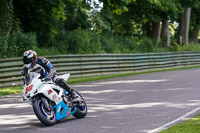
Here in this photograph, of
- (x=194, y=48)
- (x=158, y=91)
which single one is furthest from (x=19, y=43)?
(x=194, y=48)

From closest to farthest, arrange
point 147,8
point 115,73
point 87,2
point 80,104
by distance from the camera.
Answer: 1. point 80,104
2. point 115,73
3. point 87,2
4. point 147,8

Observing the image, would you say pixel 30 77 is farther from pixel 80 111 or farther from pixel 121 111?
pixel 121 111

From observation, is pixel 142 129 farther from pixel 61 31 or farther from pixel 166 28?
pixel 166 28

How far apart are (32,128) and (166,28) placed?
32624 millimetres

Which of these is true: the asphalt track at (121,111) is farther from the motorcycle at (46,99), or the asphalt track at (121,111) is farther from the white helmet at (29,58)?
the white helmet at (29,58)

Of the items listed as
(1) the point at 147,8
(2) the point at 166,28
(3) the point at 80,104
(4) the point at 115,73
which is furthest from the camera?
(2) the point at 166,28

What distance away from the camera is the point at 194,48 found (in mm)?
37688

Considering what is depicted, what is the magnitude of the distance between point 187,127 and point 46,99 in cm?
282

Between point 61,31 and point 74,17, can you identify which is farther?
point 74,17

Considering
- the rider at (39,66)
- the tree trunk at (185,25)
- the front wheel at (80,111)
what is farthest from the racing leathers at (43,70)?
the tree trunk at (185,25)

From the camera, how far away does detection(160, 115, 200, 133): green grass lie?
26.8 ft

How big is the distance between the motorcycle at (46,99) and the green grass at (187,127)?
236cm

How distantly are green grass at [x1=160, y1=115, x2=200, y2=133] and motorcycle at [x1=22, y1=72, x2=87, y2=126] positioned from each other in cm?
236

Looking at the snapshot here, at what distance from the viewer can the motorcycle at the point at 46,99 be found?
28.9 feet
